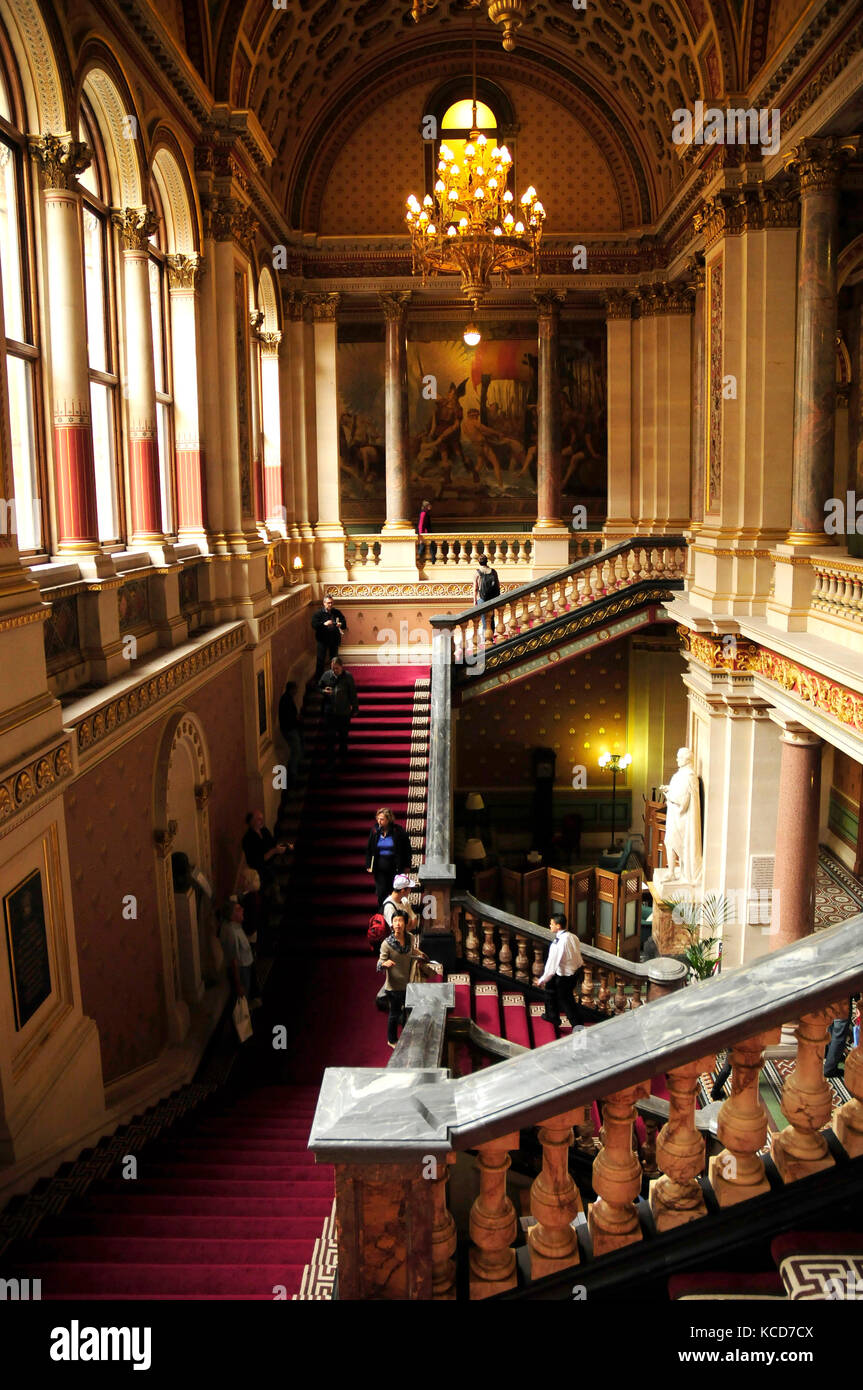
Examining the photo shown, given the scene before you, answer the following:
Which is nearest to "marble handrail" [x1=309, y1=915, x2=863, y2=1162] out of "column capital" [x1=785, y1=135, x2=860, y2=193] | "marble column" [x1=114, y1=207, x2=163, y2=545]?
"marble column" [x1=114, y1=207, x2=163, y2=545]

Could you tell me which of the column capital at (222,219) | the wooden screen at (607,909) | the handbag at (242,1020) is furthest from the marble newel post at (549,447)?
the handbag at (242,1020)

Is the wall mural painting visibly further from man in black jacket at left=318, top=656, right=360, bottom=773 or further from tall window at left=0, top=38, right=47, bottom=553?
tall window at left=0, top=38, right=47, bottom=553

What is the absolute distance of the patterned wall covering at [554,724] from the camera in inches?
765

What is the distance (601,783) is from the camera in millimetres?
19688

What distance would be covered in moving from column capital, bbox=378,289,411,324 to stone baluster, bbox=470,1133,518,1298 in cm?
1779

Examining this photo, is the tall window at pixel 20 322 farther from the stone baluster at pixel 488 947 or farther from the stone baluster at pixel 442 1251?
the stone baluster at pixel 442 1251

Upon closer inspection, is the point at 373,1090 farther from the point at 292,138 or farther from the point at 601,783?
the point at 292,138

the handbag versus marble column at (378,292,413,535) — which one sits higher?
marble column at (378,292,413,535)

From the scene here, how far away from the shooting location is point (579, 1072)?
3.05m

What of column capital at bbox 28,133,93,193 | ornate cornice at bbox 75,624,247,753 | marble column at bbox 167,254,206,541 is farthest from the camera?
marble column at bbox 167,254,206,541

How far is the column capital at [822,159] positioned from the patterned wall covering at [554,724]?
945 centimetres

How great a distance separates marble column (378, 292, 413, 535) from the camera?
62.4 feet

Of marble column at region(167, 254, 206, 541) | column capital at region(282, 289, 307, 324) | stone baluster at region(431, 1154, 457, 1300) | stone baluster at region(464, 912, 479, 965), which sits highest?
column capital at region(282, 289, 307, 324)

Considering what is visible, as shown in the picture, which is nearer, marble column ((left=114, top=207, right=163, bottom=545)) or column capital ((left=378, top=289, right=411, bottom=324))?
marble column ((left=114, top=207, right=163, bottom=545))
